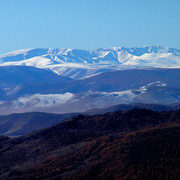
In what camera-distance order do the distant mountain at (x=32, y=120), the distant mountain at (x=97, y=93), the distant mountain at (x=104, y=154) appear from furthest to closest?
the distant mountain at (x=97, y=93) < the distant mountain at (x=32, y=120) < the distant mountain at (x=104, y=154)

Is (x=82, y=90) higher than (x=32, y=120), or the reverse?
(x=32, y=120)

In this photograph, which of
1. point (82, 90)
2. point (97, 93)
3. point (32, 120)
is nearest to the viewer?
point (32, 120)

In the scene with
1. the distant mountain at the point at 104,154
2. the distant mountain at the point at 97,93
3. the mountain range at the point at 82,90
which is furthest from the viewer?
the mountain range at the point at 82,90

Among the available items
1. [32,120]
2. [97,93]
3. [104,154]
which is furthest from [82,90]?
[104,154]

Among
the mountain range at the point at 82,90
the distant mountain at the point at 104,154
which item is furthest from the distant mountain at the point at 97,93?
the distant mountain at the point at 104,154

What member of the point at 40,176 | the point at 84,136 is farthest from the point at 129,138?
the point at 84,136

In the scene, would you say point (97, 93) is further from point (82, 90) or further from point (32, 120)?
point (32, 120)

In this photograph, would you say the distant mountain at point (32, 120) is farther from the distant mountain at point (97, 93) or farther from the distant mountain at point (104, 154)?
the distant mountain at point (104, 154)

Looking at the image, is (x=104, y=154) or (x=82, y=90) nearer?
(x=104, y=154)

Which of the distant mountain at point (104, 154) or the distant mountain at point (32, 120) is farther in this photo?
the distant mountain at point (32, 120)

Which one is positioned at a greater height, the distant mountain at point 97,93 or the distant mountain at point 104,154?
the distant mountain at point 104,154

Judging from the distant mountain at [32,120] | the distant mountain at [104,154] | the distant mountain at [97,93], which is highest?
the distant mountain at [104,154]
